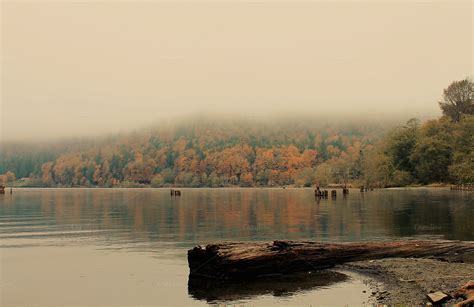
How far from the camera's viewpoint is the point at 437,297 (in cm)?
2180

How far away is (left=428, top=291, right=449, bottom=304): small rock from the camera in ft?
70.6

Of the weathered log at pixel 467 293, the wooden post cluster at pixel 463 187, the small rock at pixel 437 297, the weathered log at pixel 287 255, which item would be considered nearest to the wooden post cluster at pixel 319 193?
the wooden post cluster at pixel 463 187

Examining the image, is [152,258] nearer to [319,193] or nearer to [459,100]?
[319,193]

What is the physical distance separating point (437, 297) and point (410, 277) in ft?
18.5

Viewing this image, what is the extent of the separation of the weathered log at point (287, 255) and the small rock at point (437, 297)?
914 centimetres

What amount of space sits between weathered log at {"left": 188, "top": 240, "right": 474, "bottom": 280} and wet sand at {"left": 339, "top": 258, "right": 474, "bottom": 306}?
721 millimetres

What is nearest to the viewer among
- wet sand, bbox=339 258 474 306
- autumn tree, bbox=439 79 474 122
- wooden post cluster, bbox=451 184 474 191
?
wet sand, bbox=339 258 474 306

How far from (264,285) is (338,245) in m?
6.94

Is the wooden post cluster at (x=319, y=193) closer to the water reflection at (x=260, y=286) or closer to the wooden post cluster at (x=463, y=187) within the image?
the wooden post cluster at (x=463, y=187)

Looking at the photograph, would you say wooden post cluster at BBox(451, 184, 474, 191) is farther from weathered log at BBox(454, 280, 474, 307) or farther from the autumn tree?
weathered log at BBox(454, 280, 474, 307)

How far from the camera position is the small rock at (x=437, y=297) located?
21.5 metres

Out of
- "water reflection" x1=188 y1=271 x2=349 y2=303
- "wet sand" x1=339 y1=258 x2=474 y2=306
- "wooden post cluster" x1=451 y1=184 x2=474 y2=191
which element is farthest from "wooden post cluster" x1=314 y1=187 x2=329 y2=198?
"water reflection" x1=188 y1=271 x2=349 y2=303

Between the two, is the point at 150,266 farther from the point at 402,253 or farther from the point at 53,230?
the point at 53,230

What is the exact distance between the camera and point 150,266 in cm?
3541
